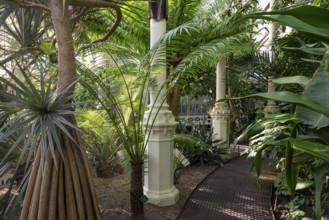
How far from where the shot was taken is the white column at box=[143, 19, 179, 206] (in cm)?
372

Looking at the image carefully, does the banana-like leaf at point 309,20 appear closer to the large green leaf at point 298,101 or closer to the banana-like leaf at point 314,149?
the large green leaf at point 298,101

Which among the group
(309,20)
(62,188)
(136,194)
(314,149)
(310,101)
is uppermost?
(309,20)

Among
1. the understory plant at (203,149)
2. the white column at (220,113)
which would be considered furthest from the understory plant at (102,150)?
the white column at (220,113)

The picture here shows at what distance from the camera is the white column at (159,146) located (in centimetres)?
372

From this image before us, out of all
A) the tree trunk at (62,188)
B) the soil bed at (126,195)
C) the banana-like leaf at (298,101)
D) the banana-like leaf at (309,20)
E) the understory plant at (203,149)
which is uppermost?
the banana-like leaf at (309,20)

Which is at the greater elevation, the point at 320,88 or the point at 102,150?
the point at 320,88

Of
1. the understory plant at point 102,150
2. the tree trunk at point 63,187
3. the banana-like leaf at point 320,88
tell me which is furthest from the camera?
the understory plant at point 102,150

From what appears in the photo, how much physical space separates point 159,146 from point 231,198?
1454 millimetres

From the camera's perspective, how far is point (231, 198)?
414cm

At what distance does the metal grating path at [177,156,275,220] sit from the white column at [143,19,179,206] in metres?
0.39

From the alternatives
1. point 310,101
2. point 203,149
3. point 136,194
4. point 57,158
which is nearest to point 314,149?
point 310,101

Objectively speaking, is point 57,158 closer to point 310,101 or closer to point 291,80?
point 291,80

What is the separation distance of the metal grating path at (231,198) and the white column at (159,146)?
0.39 metres

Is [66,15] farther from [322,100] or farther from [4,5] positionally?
[322,100]
